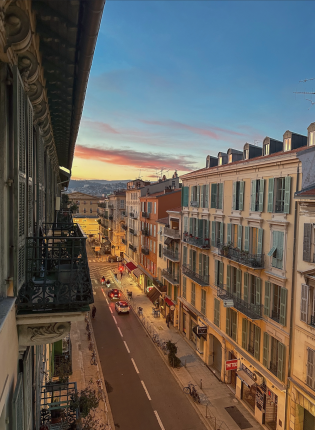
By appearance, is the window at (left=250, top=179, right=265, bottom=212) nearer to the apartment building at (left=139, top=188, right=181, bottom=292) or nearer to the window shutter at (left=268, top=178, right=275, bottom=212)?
the window shutter at (left=268, top=178, right=275, bottom=212)

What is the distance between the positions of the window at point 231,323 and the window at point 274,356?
11.6 feet

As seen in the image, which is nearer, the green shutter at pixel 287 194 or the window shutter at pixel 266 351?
the green shutter at pixel 287 194

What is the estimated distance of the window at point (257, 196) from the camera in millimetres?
18469

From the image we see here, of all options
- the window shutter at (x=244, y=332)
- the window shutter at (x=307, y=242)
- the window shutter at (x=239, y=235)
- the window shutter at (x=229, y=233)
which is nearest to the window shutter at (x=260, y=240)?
the window shutter at (x=239, y=235)

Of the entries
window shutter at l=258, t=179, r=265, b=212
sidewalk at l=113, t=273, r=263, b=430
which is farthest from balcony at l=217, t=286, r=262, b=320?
sidewalk at l=113, t=273, r=263, b=430

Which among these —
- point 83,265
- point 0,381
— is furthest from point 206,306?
point 0,381

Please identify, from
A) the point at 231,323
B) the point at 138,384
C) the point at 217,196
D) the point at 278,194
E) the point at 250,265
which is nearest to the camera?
the point at 278,194

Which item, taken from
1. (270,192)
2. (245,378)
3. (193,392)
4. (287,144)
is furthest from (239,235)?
(193,392)

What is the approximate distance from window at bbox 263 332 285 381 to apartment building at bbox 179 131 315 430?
2.0 inches

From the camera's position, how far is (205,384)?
22266 mm

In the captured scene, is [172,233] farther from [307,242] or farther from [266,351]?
[307,242]

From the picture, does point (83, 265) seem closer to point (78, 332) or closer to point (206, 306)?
point (206, 306)

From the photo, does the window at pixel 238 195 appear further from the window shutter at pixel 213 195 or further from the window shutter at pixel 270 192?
the window shutter at pixel 213 195

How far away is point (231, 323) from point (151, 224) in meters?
21.7
